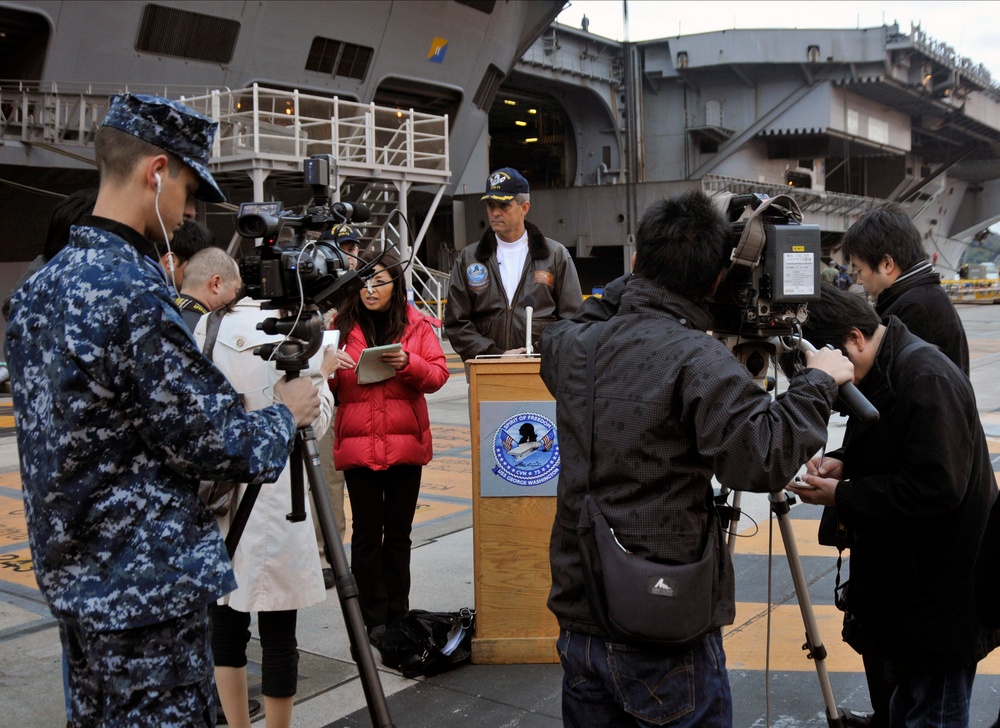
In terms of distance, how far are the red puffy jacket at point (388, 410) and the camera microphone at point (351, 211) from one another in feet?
5.31

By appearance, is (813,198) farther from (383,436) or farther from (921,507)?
(921,507)

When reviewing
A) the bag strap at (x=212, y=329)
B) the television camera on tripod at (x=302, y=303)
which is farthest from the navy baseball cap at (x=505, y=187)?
the television camera on tripod at (x=302, y=303)

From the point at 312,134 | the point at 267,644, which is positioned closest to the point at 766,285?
the point at 267,644

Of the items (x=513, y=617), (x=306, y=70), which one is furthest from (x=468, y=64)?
(x=513, y=617)

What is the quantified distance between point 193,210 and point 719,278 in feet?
4.67

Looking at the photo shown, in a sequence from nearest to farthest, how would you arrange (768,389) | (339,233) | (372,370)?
(768,389) < (339,233) < (372,370)

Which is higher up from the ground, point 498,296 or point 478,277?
point 478,277

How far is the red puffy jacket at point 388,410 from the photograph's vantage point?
15.4ft

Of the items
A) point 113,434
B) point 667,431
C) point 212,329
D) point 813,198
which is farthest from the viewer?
point 813,198

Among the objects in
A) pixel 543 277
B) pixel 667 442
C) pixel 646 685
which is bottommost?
pixel 646 685

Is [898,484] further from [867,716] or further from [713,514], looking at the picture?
[867,716]

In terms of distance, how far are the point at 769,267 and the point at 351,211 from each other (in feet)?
4.57

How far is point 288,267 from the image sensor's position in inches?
111

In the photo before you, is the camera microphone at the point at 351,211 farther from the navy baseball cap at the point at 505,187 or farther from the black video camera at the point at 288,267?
the navy baseball cap at the point at 505,187
